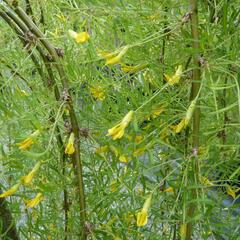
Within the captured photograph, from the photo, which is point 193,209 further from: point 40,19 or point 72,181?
point 40,19

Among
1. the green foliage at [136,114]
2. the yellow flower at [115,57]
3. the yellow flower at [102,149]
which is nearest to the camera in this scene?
the yellow flower at [115,57]

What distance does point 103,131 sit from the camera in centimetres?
79

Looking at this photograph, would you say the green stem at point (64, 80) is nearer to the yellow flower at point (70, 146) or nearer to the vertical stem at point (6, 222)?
the yellow flower at point (70, 146)

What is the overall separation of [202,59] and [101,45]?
30 cm

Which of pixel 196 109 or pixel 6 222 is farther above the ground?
pixel 196 109

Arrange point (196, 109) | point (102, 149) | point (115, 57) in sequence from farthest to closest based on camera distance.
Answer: point (102, 149)
point (196, 109)
point (115, 57)

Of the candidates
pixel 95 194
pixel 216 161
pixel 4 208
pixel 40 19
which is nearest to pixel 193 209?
pixel 216 161

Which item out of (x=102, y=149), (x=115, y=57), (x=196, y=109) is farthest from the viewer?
(x=102, y=149)

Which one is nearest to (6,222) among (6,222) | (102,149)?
(6,222)

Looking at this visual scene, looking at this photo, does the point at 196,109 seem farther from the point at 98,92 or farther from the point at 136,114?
the point at 98,92

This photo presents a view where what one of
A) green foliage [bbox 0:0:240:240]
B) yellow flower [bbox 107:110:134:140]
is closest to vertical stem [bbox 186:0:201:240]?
green foliage [bbox 0:0:240:240]

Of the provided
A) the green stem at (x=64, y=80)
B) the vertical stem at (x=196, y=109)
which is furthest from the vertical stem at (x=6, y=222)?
the vertical stem at (x=196, y=109)

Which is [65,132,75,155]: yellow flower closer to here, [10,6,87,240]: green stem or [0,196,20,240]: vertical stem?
[10,6,87,240]: green stem

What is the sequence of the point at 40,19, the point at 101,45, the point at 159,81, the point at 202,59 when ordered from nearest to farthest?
1. the point at 202,59
2. the point at 159,81
3. the point at 101,45
4. the point at 40,19
